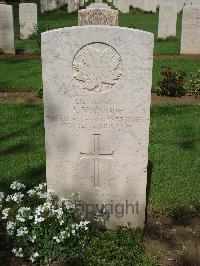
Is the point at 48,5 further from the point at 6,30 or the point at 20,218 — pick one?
the point at 20,218

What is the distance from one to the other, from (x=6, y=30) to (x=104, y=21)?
20.3 ft

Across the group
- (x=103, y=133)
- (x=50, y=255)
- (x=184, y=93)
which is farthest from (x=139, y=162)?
(x=184, y=93)

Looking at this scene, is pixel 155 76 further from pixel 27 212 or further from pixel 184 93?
pixel 27 212

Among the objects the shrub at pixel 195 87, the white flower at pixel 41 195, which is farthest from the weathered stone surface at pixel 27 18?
the white flower at pixel 41 195

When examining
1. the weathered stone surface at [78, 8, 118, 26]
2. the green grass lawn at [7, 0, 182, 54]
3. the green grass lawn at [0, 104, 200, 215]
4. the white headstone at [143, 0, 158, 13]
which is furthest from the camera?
the white headstone at [143, 0, 158, 13]

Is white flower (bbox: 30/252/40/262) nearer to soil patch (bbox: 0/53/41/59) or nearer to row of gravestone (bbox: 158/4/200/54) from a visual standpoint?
soil patch (bbox: 0/53/41/59)

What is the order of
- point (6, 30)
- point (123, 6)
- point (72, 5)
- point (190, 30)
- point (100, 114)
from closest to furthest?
point (100, 114), point (190, 30), point (6, 30), point (123, 6), point (72, 5)

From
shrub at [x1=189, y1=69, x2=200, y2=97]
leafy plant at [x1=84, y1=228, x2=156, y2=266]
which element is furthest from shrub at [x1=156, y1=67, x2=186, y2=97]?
leafy plant at [x1=84, y1=228, x2=156, y2=266]

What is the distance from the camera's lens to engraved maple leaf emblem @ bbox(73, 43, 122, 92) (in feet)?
12.1

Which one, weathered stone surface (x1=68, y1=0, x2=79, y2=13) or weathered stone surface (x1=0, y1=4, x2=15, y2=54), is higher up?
weathered stone surface (x1=68, y1=0, x2=79, y2=13)

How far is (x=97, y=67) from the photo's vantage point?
3766 mm

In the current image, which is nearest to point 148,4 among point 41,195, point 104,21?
point 104,21

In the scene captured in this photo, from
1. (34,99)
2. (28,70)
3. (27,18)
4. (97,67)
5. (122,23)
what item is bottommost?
(34,99)

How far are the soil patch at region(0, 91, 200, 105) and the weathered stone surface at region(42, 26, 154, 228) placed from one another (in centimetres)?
502
